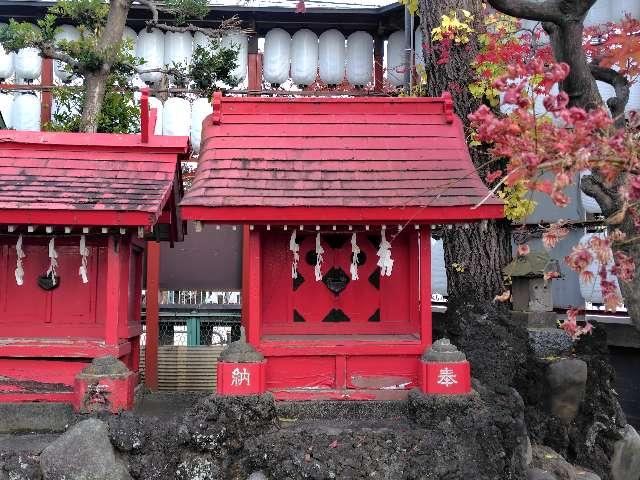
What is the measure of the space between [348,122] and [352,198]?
1.85 m

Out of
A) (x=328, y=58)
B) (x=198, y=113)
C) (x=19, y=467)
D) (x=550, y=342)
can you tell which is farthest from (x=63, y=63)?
(x=550, y=342)

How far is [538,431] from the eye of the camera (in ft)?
27.3

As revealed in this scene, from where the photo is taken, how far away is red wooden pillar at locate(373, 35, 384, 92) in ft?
48.4

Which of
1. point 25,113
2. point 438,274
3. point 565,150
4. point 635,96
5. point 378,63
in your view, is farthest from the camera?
point 378,63

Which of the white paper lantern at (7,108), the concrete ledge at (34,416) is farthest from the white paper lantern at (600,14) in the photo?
the white paper lantern at (7,108)

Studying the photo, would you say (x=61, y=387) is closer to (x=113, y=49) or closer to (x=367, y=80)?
(x=113, y=49)

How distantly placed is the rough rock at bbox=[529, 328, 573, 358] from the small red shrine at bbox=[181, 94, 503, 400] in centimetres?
228

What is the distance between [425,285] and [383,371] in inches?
49.2

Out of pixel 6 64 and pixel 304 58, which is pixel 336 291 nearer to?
pixel 304 58

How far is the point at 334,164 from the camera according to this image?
804cm

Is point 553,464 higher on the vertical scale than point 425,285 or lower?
lower

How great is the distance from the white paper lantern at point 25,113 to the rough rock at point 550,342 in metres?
11.4

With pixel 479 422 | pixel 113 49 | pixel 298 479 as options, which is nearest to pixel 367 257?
pixel 479 422

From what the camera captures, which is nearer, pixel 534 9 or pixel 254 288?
pixel 534 9
